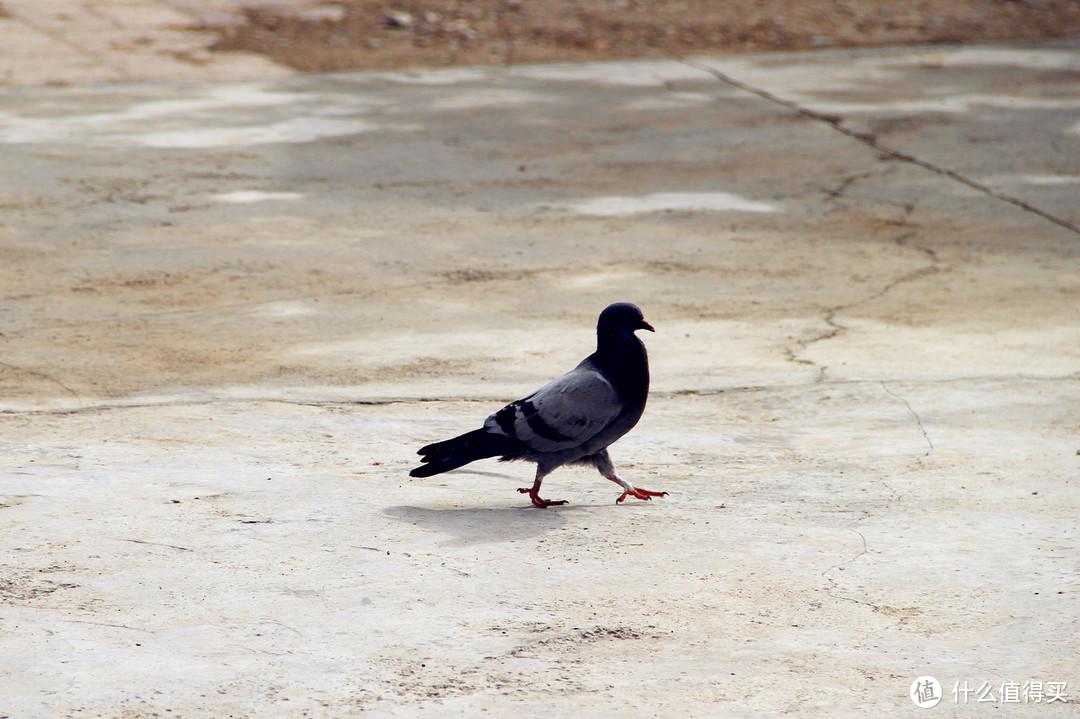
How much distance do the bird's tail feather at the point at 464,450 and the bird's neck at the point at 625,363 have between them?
501mm

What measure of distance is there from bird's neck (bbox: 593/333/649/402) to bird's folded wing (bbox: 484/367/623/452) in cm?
7

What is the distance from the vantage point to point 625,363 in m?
4.98

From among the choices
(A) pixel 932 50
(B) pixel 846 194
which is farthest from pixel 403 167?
(A) pixel 932 50

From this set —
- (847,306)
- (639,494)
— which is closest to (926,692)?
(639,494)

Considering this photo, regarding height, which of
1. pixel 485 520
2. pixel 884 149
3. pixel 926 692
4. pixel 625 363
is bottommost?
pixel 485 520

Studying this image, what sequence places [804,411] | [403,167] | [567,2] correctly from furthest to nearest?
[567,2], [403,167], [804,411]

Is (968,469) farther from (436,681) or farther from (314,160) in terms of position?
(314,160)

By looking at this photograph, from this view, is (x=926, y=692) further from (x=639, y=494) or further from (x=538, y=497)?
(x=538, y=497)

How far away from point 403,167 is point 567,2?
310 inches

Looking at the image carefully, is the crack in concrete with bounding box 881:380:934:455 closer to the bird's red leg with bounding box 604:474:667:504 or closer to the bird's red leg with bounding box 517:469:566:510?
the bird's red leg with bounding box 604:474:667:504

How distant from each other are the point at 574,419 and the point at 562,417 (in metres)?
0.05

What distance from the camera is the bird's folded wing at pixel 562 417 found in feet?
15.8

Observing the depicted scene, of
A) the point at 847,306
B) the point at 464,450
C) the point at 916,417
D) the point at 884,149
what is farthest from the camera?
the point at 884,149

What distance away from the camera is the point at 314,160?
11.1 m
